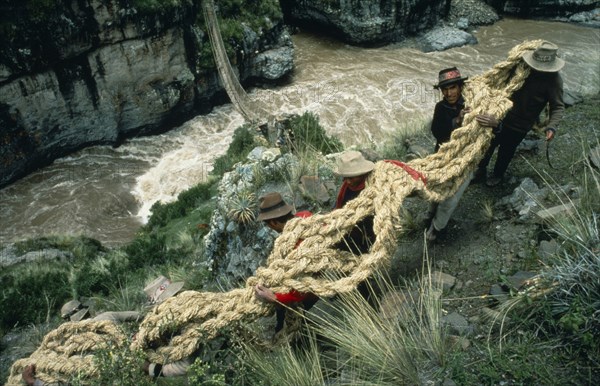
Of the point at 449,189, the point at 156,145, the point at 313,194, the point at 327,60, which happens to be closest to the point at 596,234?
the point at 449,189

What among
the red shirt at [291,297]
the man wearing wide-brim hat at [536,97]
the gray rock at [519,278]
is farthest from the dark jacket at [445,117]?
the red shirt at [291,297]

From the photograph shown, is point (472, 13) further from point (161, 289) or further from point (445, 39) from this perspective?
point (161, 289)

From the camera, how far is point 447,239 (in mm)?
4148

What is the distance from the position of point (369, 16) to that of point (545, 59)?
15.8 meters

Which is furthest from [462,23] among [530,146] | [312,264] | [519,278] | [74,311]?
[312,264]

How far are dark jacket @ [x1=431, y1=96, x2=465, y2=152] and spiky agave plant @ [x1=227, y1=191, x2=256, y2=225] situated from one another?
2.42 m

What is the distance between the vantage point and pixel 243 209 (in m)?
5.43

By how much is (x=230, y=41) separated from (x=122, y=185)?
6073 millimetres

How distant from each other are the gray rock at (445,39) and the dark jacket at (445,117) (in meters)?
15.7

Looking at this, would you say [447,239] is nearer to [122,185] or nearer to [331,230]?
[331,230]

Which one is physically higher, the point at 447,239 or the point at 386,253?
the point at 386,253

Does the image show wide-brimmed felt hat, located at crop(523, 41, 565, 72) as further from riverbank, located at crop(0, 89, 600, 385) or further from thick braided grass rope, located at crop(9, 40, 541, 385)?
thick braided grass rope, located at crop(9, 40, 541, 385)

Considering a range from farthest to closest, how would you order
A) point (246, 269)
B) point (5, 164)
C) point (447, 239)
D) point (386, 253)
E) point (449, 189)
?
point (5, 164)
point (246, 269)
point (447, 239)
point (449, 189)
point (386, 253)

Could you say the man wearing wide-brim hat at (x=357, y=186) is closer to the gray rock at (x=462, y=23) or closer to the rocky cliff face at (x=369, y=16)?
the rocky cliff face at (x=369, y=16)
